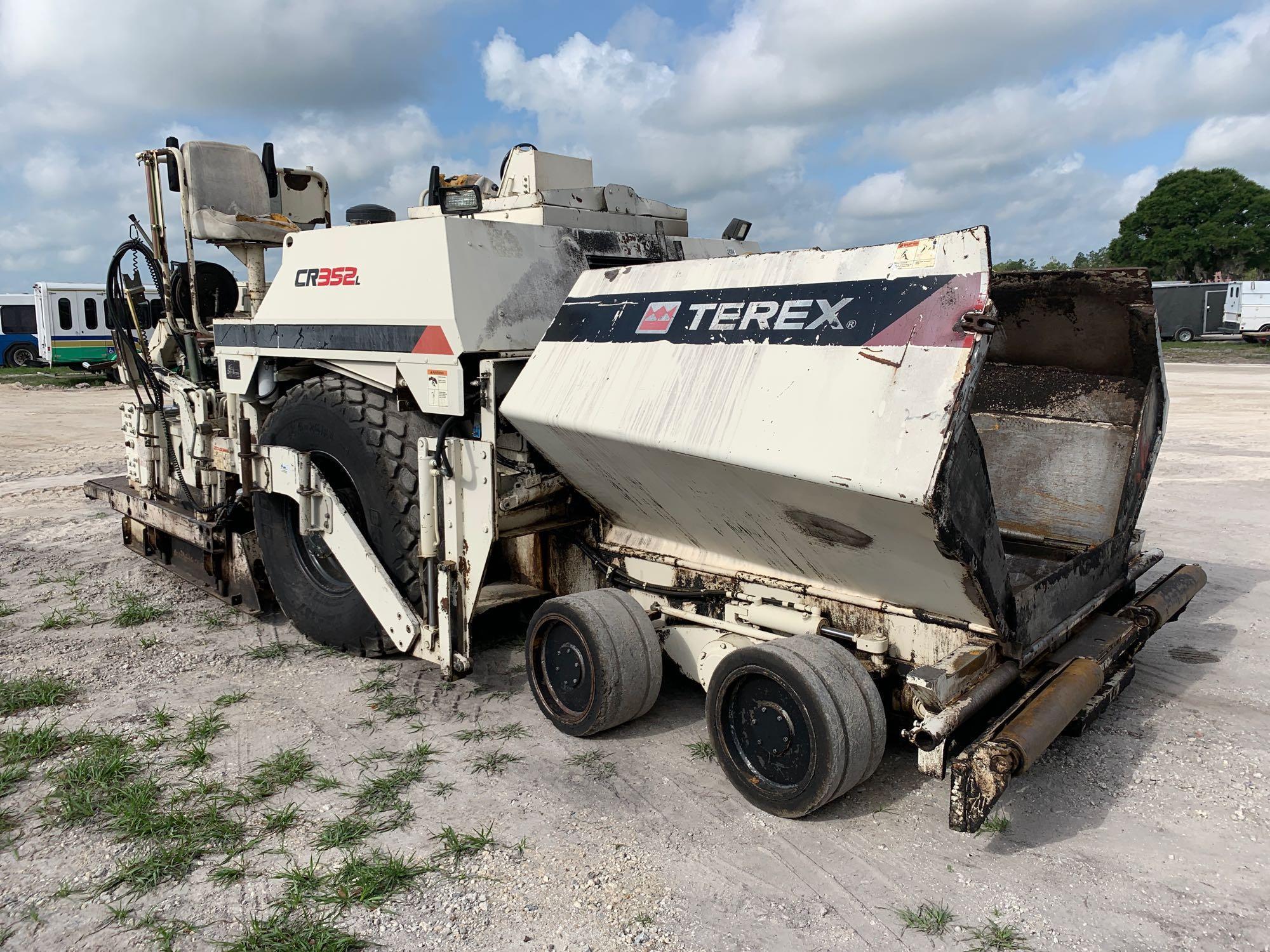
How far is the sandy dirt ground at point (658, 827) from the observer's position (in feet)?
8.67

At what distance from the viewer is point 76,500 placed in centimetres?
855

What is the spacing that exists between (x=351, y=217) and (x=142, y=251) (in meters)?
1.77

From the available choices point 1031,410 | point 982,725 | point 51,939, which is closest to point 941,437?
point 982,725

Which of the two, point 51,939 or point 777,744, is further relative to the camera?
point 777,744

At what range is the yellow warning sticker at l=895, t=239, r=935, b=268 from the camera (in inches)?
111

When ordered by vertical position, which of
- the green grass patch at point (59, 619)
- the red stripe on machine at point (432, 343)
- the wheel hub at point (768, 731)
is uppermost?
the red stripe on machine at point (432, 343)

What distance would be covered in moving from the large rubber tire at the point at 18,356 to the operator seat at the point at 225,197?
23664 mm

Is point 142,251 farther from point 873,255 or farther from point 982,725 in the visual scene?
point 982,725

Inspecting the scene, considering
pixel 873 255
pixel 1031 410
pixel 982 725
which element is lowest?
pixel 982 725

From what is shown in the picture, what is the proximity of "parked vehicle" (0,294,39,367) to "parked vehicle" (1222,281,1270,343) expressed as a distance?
118 ft

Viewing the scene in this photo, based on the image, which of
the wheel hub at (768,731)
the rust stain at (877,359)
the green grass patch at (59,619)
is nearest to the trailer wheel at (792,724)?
the wheel hub at (768,731)

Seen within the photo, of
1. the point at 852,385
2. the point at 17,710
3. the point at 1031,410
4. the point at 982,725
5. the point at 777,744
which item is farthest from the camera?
the point at 1031,410

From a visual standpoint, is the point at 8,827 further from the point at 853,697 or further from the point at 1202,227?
the point at 1202,227

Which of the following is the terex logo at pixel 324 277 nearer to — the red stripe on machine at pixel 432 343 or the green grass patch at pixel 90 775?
the red stripe on machine at pixel 432 343
